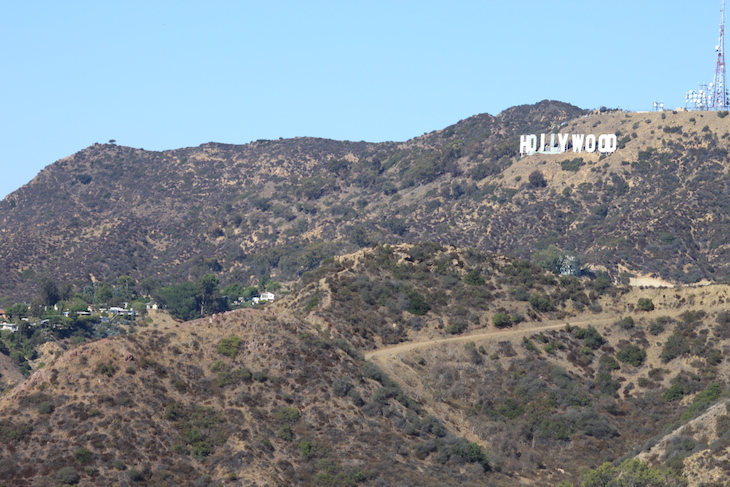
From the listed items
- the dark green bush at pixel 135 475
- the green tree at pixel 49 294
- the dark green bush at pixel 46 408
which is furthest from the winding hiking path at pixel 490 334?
the green tree at pixel 49 294

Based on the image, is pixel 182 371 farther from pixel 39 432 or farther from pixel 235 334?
pixel 39 432

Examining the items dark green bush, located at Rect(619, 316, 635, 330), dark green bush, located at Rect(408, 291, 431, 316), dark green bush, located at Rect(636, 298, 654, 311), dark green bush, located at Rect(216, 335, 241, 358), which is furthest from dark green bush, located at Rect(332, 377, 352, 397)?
dark green bush, located at Rect(636, 298, 654, 311)

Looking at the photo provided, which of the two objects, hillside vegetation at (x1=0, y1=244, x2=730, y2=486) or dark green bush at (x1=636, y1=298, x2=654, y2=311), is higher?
dark green bush at (x1=636, y1=298, x2=654, y2=311)

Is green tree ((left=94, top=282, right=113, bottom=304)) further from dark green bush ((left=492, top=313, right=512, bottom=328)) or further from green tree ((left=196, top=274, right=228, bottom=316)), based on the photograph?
dark green bush ((left=492, top=313, right=512, bottom=328))

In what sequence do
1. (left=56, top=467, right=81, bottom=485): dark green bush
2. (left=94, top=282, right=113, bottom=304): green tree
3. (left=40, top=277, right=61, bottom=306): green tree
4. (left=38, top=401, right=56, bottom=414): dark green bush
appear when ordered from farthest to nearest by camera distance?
(left=94, top=282, right=113, bottom=304): green tree → (left=40, top=277, right=61, bottom=306): green tree → (left=38, top=401, right=56, bottom=414): dark green bush → (left=56, top=467, right=81, bottom=485): dark green bush

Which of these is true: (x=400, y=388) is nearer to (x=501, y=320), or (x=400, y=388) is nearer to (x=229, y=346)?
(x=229, y=346)

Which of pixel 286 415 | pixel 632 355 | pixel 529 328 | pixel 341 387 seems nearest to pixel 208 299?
pixel 529 328

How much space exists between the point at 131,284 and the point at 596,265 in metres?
79.2

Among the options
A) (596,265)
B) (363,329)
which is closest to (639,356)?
(363,329)

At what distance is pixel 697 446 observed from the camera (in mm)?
72125

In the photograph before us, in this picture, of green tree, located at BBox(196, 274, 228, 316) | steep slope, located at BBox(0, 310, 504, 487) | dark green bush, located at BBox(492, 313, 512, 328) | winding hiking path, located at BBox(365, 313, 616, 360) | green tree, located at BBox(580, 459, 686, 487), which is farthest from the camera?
green tree, located at BBox(196, 274, 228, 316)

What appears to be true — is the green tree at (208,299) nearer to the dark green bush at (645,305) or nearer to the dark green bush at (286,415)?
the dark green bush at (645,305)

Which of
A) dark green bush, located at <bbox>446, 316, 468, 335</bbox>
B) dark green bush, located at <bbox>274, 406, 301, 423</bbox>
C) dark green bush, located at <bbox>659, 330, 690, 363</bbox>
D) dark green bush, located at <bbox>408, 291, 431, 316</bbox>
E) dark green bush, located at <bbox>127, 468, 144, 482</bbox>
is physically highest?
dark green bush, located at <bbox>408, 291, 431, 316</bbox>

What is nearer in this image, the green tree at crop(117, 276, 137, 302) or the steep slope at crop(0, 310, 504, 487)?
the steep slope at crop(0, 310, 504, 487)
